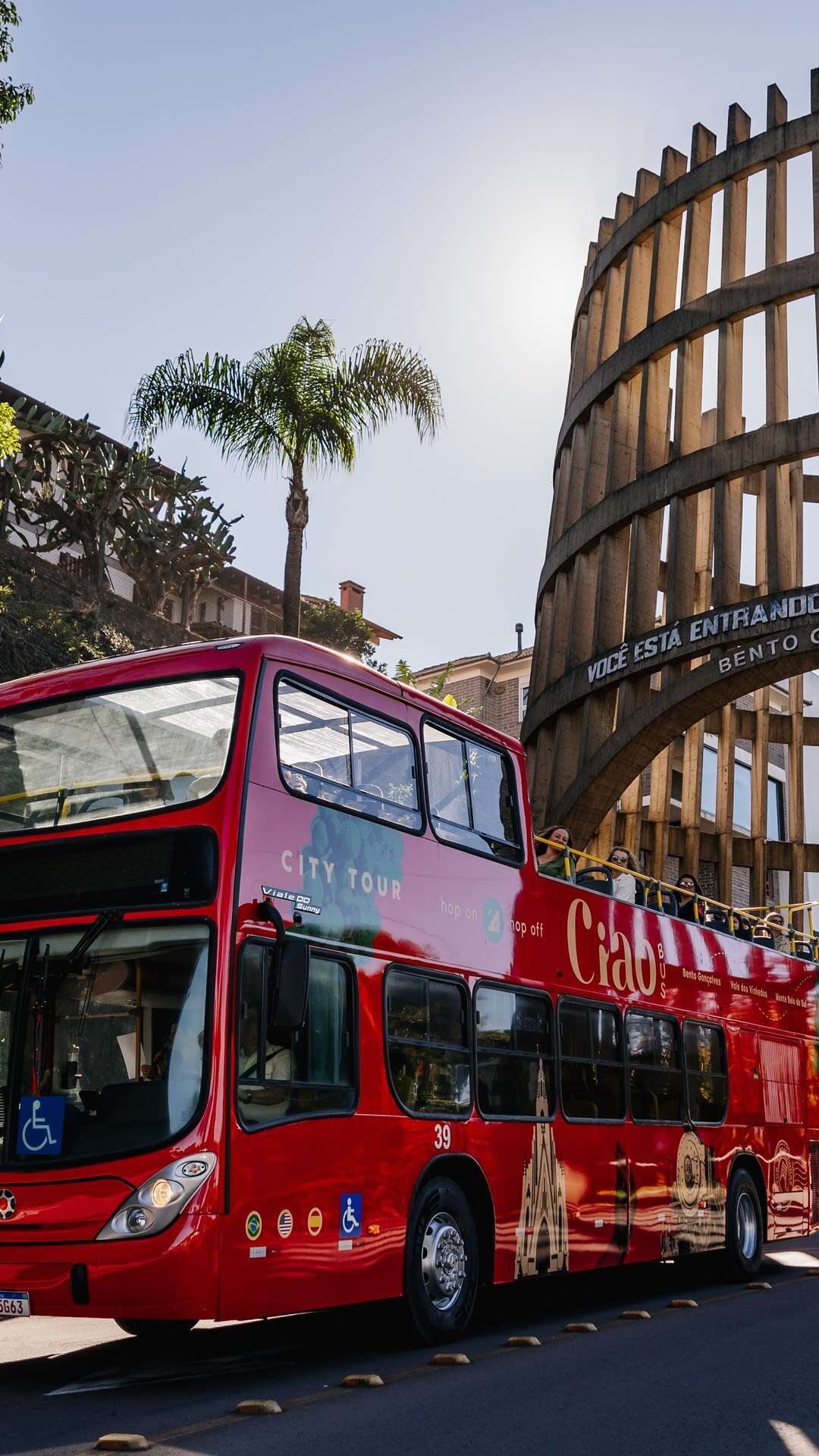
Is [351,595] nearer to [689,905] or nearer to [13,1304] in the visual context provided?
[689,905]

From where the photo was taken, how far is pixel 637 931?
12.4 metres

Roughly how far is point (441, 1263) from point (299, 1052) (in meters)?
2.11

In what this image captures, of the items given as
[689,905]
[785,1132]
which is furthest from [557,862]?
[785,1132]

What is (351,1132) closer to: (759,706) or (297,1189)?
(297,1189)

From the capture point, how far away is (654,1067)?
40.8 ft

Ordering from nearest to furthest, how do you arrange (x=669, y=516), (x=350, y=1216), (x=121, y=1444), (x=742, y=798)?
1. (x=121, y=1444)
2. (x=350, y=1216)
3. (x=669, y=516)
4. (x=742, y=798)

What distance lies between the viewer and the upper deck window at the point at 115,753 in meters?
7.65

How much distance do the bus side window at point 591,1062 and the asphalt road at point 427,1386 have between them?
5.05 ft

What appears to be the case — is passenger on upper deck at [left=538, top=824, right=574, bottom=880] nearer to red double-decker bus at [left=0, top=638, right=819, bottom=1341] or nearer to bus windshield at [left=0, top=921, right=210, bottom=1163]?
red double-decker bus at [left=0, top=638, right=819, bottom=1341]

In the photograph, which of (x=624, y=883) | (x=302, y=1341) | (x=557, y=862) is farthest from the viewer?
(x=624, y=883)

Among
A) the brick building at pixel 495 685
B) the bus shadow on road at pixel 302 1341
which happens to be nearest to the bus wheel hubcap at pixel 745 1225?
the bus shadow on road at pixel 302 1341

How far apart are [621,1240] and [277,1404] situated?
556 cm

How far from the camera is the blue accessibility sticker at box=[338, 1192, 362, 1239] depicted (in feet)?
25.7

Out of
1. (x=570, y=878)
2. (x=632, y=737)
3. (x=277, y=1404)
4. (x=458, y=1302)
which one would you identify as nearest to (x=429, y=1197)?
(x=458, y=1302)
